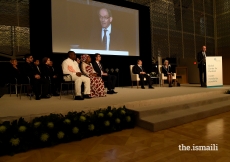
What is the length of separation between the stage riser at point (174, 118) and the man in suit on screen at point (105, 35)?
3.80m

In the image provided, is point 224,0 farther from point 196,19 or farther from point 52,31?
point 52,31

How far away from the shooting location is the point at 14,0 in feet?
17.8

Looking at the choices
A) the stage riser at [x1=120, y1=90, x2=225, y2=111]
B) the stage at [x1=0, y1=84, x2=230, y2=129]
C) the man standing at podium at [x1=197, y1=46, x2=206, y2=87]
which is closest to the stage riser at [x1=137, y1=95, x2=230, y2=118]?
the stage at [x1=0, y1=84, x2=230, y2=129]

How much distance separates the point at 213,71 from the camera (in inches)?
242

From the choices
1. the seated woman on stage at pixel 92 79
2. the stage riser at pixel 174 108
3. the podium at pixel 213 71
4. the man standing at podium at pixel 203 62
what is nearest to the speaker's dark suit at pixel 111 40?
the seated woman on stage at pixel 92 79

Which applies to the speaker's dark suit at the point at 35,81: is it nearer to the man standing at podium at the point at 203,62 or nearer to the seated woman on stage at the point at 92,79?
the seated woman on stage at the point at 92,79

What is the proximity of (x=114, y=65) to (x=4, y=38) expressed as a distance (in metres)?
3.43

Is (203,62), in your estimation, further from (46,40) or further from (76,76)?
(46,40)

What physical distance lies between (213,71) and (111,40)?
3.44m

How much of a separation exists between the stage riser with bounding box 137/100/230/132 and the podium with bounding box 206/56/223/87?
2396mm

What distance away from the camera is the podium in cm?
602

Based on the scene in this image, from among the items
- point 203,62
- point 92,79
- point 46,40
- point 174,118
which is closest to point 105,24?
point 46,40

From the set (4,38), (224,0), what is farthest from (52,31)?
(224,0)

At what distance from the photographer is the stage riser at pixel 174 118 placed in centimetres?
281
